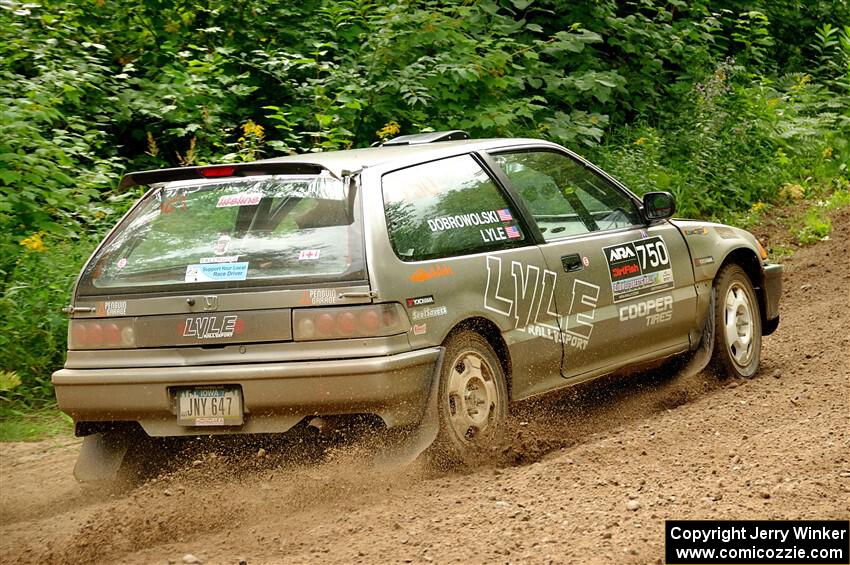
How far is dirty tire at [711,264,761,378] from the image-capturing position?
734 cm

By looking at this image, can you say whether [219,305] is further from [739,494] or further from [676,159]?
[676,159]

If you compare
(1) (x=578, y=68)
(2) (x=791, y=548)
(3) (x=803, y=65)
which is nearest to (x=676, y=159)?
(1) (x=578, y=68)

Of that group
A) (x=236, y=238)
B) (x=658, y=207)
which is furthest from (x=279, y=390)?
(x=658, y=207)

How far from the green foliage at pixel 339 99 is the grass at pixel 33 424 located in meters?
0.19

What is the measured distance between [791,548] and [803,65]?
14.3 metres

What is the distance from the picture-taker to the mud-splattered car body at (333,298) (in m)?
5.07

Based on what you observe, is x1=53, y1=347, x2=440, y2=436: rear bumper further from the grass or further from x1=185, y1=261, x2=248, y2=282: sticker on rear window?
the grass

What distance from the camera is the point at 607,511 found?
4.62 metres

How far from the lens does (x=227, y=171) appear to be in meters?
5.62

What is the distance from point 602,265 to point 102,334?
8.82 ft

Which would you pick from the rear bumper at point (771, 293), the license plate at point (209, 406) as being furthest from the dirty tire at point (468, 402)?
the rear bumper at point (771, 293)

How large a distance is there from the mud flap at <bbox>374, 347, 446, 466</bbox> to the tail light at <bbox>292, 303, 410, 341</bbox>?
34 centimetres

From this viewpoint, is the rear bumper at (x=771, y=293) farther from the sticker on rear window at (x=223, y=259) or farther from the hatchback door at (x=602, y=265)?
the sticker on rear window at (x=223, y=259)

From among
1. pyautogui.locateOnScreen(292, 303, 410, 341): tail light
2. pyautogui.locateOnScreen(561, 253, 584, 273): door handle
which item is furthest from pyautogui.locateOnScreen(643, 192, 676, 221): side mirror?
pyautogui.locateOnScreen(292, 303, 410, 341): tail light
